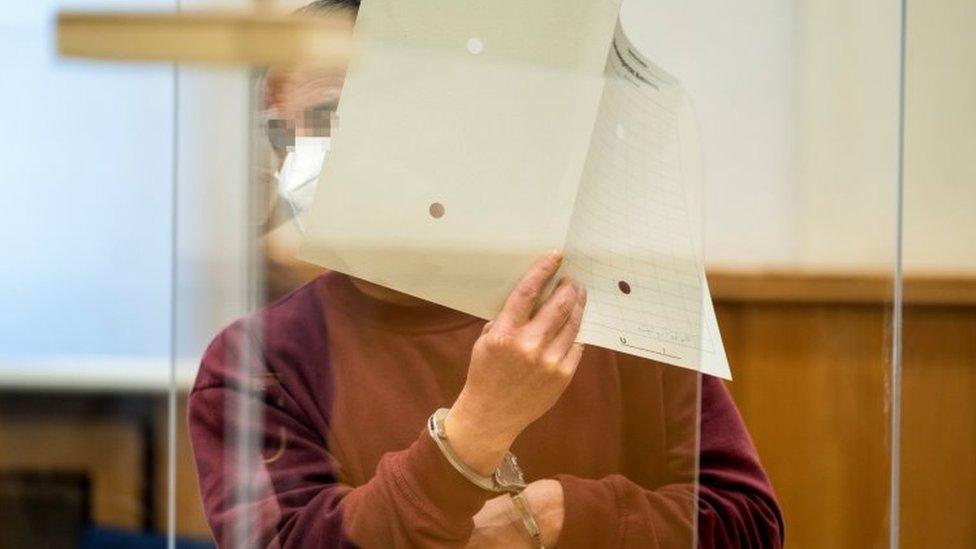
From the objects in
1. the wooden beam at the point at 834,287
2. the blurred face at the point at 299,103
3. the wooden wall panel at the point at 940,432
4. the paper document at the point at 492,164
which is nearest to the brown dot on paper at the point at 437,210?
the paper document at the point at 492,164

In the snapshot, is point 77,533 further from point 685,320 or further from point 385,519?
point 685,320

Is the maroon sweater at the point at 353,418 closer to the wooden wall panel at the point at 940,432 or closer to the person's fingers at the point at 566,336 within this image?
the person's fingers at the point at 566,336

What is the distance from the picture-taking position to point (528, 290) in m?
1.06

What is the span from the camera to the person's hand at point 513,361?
1058 mm

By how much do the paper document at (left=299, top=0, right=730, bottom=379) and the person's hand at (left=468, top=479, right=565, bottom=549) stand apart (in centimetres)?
13

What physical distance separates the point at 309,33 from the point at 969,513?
710 mm

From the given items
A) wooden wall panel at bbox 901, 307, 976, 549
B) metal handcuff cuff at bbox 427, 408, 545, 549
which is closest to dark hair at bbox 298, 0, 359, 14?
metal handcuff cuff at bbox 427, 408, 545, 549

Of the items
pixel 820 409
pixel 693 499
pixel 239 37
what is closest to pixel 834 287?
pixel 820 409

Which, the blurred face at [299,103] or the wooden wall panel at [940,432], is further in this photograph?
the wooden wall panel at [940,432]

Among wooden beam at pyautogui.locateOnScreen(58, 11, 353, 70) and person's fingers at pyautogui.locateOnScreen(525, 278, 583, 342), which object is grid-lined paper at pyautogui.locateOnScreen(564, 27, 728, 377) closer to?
person's fingers at pyautogui.locateOnScreen(525, 278, 583, 342)

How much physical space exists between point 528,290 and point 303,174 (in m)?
0.20

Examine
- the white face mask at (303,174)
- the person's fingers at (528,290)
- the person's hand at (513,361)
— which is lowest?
the person's hand at (513,361)

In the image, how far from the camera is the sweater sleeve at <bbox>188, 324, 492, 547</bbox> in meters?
1.09

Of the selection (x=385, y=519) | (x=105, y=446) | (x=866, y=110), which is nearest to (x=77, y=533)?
(x=105, y=446)
